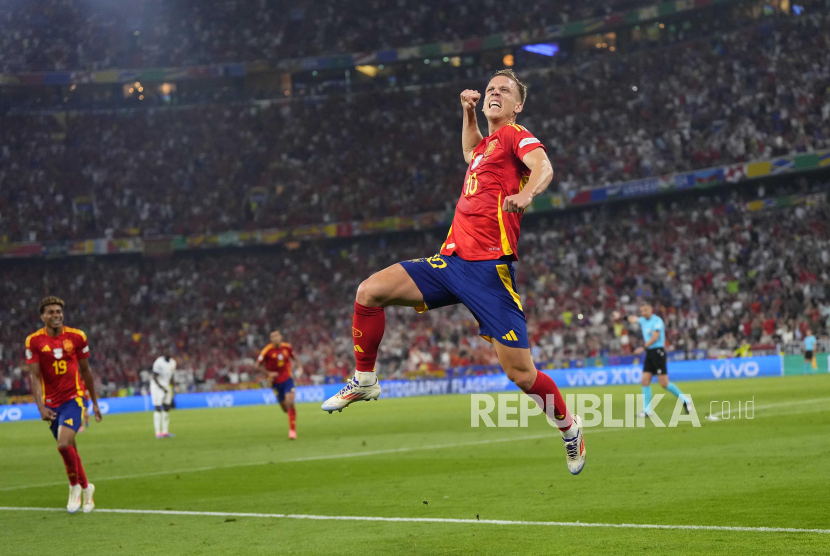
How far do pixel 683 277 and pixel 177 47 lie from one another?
3434 cm

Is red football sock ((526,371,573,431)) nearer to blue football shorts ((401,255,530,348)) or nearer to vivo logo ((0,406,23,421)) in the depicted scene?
blue football shorts ((401,255,530,348))

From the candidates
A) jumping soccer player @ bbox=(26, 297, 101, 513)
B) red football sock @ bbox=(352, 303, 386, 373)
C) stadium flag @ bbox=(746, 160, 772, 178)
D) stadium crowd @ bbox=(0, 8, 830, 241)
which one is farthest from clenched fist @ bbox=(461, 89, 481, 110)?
stadium crowd @ bbox=(0, 8, 830, 241)

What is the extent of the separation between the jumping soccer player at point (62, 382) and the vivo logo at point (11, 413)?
102ft

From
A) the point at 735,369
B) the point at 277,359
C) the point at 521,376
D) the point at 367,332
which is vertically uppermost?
the point at 367,332

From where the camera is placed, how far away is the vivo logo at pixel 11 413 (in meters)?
40.5

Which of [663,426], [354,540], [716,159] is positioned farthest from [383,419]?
[716,159]

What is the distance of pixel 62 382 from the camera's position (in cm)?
1224

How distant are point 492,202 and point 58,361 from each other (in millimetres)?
7373

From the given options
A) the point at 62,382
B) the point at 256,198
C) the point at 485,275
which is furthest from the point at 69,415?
the point at 256,198

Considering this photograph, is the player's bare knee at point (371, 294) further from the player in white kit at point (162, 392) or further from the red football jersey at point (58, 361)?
the player in white kit at point (162, 392)

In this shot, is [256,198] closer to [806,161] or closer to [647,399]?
[806,161]

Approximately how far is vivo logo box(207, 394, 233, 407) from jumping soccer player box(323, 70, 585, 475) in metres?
36.6

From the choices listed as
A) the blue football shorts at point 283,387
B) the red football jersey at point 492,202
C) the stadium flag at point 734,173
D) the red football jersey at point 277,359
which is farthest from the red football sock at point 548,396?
the stadium flag at point 734,173

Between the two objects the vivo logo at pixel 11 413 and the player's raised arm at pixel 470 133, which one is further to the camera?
the vivo logo at pixel 11 413
